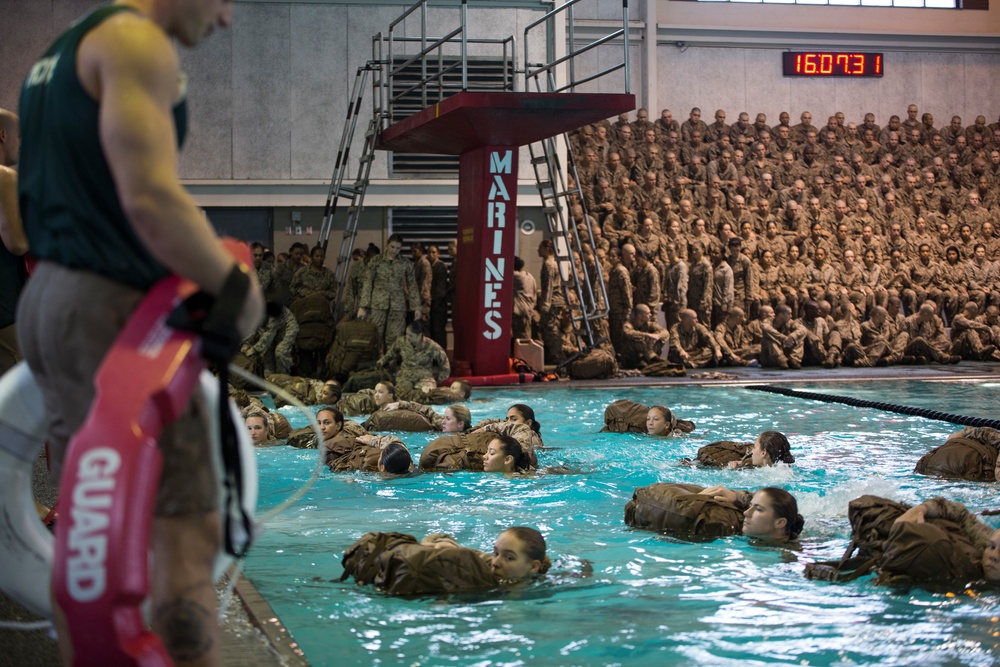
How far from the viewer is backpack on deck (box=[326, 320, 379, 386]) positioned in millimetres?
15625

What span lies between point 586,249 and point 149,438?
57.3 feet

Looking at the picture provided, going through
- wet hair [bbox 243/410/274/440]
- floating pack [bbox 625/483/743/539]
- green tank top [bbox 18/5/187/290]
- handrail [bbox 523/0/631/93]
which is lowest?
floating pack [bbox 625/483/743/539]

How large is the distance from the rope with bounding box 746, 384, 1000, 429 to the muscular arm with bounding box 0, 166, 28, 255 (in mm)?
8824

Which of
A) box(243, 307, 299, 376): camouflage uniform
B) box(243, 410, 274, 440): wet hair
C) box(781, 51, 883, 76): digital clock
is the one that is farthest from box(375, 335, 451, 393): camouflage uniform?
box(781, 51, 883, 76): digital clock

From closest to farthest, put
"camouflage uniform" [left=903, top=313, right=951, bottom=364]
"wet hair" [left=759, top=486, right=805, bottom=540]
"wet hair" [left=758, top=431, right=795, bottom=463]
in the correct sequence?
"wet hair" [left=759, top=486, right=805, bottom=540] < "wet hair" [left=758, top=431, right=795, bottom=463] < "camouflage uniform" [left=903, top=313, right=951, bottom=364]

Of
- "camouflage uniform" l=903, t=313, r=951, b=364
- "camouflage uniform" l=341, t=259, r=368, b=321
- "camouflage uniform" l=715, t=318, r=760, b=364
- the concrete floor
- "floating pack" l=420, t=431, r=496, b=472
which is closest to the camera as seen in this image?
the concrete floor

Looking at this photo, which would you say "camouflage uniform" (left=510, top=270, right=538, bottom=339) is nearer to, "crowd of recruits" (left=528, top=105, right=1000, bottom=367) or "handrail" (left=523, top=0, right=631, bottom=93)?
"crowd of recruits" (left=528, top=105, right=1000, bottom=367)

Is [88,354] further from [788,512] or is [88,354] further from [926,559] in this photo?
[788,512]

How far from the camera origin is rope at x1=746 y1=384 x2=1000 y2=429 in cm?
1101

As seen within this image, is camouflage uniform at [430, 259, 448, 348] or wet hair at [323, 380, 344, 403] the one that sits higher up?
camouflage uniform at [430, 259, 448, 348]

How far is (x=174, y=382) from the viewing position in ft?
7.45

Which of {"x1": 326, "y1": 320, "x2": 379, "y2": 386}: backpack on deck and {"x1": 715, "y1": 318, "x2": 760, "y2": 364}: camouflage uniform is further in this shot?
{"x1": 715, "y1": 318, "x2": 760, "y2": 364}: camouflage uniform

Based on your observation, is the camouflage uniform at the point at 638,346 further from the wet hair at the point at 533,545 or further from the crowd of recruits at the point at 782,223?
the wet hair at the point at 533,545

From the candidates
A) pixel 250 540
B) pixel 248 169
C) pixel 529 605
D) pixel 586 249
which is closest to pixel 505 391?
pixel 586 249
